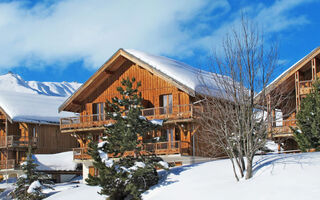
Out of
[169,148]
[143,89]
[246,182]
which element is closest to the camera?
[246,182]

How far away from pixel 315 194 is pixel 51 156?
3092 centimetres

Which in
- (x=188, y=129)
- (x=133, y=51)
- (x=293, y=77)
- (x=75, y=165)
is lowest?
(x=75, y=165)

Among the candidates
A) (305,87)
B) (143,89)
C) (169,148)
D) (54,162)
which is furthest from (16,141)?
(305,87)

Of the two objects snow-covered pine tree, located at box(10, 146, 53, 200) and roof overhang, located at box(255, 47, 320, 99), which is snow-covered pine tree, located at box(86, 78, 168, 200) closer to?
snow-covered pine tree, located at box(10, 146, 53, 200)

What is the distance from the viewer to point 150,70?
35.3 m

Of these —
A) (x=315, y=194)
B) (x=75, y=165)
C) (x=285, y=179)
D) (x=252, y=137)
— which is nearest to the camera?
(x=315, y=194)

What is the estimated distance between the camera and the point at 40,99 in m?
53.8

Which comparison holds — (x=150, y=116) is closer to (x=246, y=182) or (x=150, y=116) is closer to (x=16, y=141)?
(x=246, y=182)

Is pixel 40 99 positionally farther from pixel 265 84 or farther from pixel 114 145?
pixel 265 84

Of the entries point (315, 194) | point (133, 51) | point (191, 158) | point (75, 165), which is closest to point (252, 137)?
point (315, 194)

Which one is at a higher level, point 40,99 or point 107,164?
point 40,99

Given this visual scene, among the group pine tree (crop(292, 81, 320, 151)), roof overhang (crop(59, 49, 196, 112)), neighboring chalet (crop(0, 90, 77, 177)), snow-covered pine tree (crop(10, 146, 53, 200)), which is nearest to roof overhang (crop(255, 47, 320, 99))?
pine tree (crop(292, 81, 320, 151))

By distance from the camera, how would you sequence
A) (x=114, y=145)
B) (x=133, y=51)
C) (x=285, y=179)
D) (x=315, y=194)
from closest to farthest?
(x=315, y=194)
(x=285, y=179)
(x=114, y=145)
(x=133, y=51)

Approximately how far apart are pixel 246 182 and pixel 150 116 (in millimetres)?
15217
